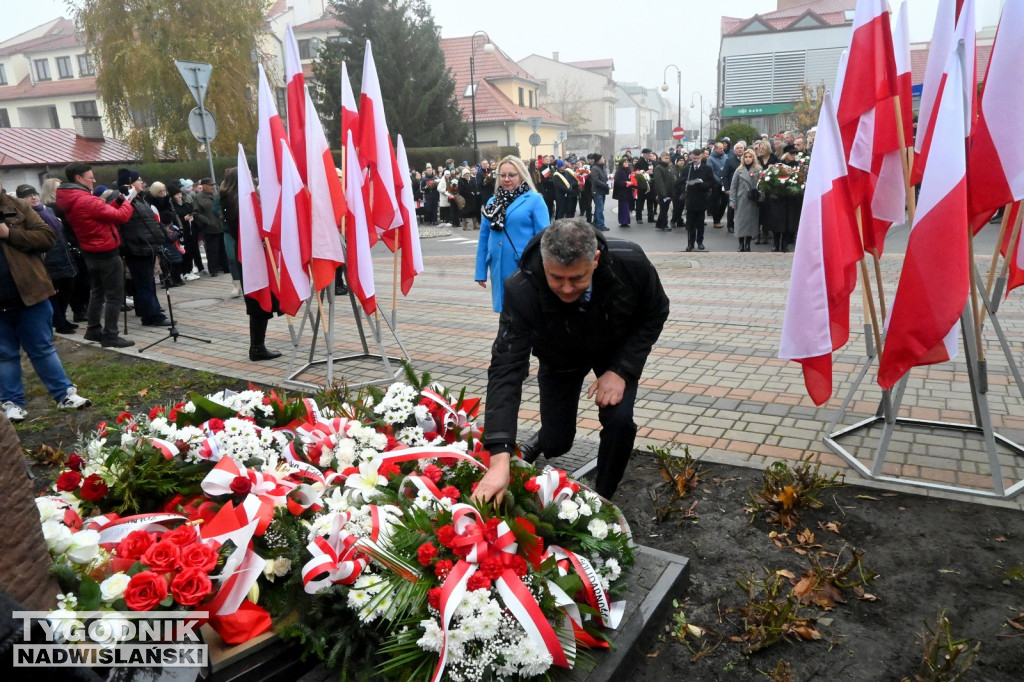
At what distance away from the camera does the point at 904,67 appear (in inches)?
169

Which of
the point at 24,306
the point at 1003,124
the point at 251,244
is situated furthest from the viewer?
the point at 251,244

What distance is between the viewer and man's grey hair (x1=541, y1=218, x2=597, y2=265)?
302 centimetres

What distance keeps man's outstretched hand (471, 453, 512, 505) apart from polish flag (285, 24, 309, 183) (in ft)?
13.2

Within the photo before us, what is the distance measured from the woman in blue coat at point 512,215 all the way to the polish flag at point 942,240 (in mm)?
3146

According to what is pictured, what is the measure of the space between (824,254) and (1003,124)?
105 centimetres

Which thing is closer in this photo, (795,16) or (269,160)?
(269,160)

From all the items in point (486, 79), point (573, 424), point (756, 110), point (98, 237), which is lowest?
point (573, 424)

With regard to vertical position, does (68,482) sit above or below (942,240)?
below

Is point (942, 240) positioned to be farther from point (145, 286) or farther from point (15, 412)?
point (145, 286)

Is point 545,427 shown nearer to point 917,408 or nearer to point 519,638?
point 519,638

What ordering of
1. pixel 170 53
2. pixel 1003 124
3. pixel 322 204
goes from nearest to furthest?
1. pixel 1003 124
2. pixel 322 204
3. pixel 170 53

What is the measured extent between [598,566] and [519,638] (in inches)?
22.6

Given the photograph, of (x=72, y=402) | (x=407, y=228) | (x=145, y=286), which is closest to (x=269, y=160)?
(x=407, y=228)

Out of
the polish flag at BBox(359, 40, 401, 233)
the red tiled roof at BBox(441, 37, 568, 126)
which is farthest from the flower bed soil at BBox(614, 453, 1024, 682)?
the red tiled roof at BBox(441, 37, 568, 126)
